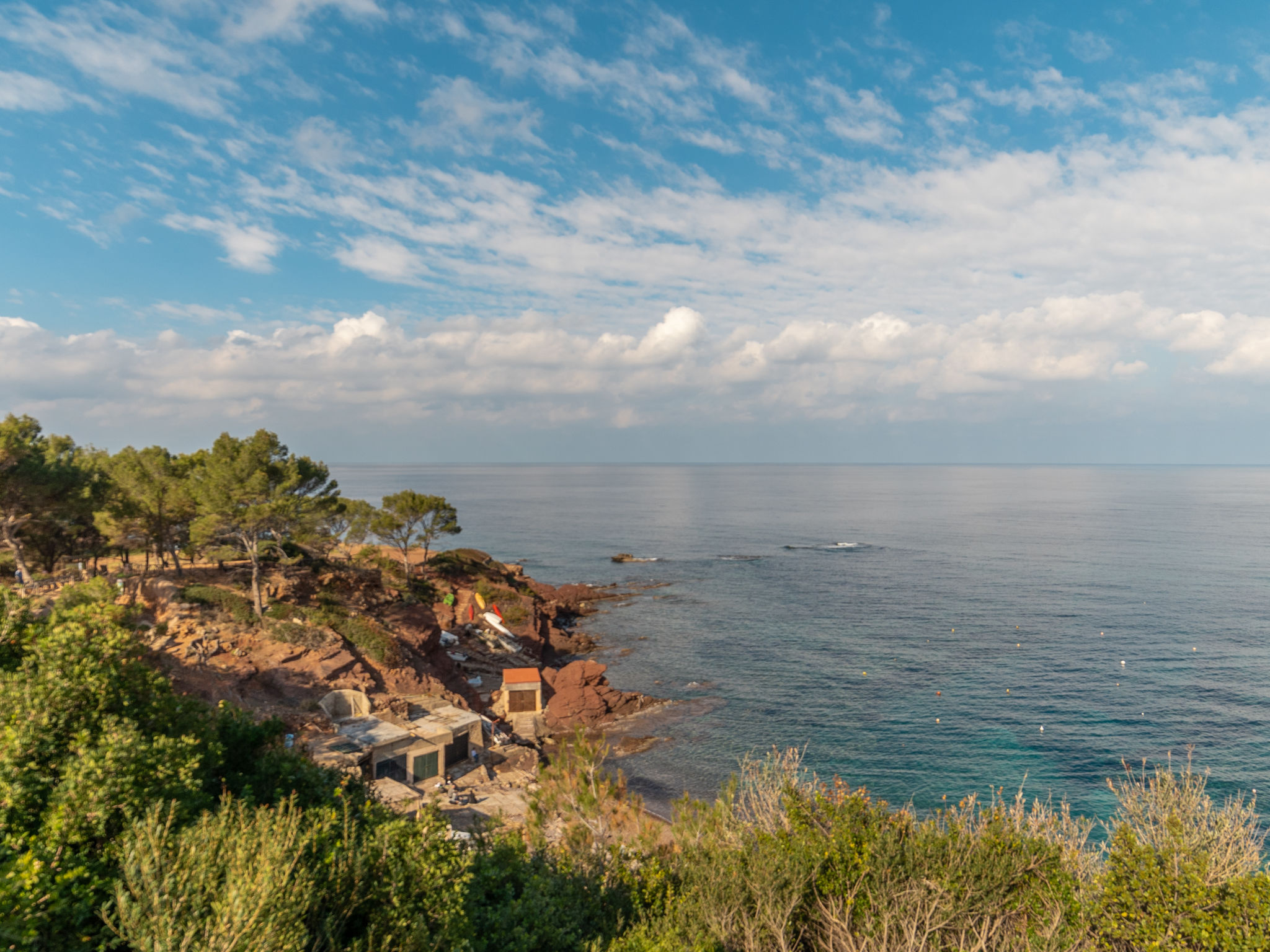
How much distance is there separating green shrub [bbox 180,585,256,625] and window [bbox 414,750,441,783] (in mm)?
17852

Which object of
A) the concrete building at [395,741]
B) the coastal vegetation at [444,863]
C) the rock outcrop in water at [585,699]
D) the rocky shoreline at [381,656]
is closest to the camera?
the coastal vegetation at [444,863]

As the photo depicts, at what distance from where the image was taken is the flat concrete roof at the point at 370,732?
109 feet


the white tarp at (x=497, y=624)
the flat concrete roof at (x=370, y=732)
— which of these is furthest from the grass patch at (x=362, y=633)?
the white tarp at (x=497, y=624)

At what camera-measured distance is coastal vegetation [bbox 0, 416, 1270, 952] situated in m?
9.97

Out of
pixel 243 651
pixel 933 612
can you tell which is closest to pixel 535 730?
pixel 243 651

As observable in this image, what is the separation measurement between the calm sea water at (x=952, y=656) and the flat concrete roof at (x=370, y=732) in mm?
14699

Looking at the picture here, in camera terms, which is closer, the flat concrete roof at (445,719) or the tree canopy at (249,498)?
the flat concrete roof at (445,719)

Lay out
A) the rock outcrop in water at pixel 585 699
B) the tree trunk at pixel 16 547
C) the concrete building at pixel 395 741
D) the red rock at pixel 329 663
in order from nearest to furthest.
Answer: the concrete building at pixel 395 741
the tree trunk at pixel 16 547
the red rock at pixel 329 663
the rock outcrop in water at pixel 585 699

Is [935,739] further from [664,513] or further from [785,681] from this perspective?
[664,513]

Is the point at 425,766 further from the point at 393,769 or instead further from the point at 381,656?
the point at 381,656

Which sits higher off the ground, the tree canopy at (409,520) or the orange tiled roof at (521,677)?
→ the tree canopy at (409,520)

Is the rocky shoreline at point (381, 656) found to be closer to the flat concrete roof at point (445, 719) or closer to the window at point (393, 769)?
the flat concrete roof at point (445, 719)

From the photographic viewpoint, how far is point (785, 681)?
5362 cm

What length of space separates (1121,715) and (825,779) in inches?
972
